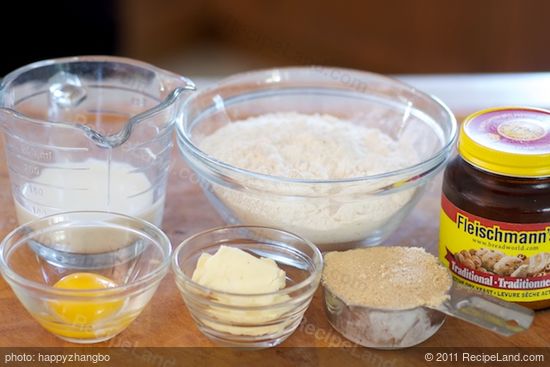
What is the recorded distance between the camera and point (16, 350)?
3.44ft

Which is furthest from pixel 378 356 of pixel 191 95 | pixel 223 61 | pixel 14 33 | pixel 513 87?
pixel 223 61

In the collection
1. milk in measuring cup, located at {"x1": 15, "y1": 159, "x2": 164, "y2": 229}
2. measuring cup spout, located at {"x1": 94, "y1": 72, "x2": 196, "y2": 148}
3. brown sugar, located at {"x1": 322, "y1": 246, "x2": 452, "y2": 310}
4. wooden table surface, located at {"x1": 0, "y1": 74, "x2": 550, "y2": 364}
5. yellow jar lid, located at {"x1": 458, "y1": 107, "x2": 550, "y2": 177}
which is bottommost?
wooden table surface, located at {"x1": 0, "y1": 74, "x2": 550, "y2": 364}

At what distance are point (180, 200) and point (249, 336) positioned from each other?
380 mm

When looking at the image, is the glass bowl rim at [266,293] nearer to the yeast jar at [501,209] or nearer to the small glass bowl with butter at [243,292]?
the small glass bowl with butter at [243,292]

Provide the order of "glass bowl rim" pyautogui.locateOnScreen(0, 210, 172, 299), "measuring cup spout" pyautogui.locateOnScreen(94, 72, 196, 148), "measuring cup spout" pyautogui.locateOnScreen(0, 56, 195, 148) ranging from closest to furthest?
"glass bowl rim" pyautogui.locateOnScreen(0, 210, 172, 299)
"measuring cup spout" pyautogui.locateOnScreen(94, 72, 196, 148)
"measuring cup spout" pyautogui.locateOnScreen(0, 56, 195, 148)

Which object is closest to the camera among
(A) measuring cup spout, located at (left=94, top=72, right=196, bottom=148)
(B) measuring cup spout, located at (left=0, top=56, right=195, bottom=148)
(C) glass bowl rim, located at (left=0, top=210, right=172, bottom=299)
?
(C) glass bowl rim, located at (left=0, top=210, right=172, bottom=299)

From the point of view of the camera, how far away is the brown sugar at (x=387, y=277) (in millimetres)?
1033

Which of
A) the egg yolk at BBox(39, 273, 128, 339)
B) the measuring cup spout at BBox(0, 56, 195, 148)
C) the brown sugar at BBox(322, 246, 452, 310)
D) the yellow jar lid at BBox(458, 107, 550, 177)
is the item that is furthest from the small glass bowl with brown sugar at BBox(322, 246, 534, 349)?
the measuring cup spout at BBox(0, 56, 195, 148)

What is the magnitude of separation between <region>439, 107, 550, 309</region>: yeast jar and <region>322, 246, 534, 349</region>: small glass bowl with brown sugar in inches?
1.9

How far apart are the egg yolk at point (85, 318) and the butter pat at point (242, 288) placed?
0.34ft

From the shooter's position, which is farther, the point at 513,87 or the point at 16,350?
the point at 513,87

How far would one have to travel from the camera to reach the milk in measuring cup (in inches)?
46.9

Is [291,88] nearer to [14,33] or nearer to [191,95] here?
[191,95]

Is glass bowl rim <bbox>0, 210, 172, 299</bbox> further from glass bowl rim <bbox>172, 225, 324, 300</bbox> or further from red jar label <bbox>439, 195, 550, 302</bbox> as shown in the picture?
red jar label <bbox>439, 195, 550, 302</bbox>
